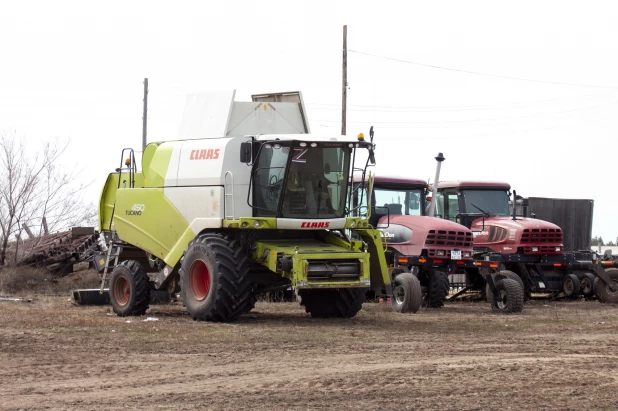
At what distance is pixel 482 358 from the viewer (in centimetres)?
1217

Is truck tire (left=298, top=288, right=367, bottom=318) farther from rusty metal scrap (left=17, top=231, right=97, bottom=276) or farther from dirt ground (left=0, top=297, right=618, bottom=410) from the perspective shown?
rusty metal scrap (left=17, top=231, right=97, bottom=276)

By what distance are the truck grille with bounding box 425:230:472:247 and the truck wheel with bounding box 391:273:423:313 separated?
2146mm

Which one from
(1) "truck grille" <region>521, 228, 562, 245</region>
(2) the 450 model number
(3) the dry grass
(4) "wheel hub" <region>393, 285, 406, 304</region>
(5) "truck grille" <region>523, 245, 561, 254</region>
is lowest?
(3) the dry grass

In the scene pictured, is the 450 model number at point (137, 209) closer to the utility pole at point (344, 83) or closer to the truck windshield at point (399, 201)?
the truck windshield at point (399, 201)

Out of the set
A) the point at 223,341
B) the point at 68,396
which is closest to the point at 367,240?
the point at 223,341

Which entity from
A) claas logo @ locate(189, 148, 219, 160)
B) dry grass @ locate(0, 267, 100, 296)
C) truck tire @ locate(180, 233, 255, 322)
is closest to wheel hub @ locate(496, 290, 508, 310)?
truck tire @ locate(180, 233, 255, 322)

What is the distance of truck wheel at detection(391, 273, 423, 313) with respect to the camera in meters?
20.0

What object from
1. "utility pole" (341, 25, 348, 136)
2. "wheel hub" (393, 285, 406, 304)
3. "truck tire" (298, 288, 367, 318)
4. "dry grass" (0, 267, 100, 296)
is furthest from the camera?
"utility pole" (341, 25, 348, 136)

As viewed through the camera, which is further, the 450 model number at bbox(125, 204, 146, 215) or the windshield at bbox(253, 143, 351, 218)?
the 450 model number at bbox(125, 204, 146, 215)

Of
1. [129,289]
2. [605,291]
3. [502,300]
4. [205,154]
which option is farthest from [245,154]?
[605,291]

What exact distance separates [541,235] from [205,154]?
431 inches

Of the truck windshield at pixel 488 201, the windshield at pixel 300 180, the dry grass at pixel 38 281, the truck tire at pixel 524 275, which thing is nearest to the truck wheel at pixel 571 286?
the truck tire at pixel 524 275

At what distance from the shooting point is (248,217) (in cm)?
1692

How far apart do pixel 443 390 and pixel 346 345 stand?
3.95 m
